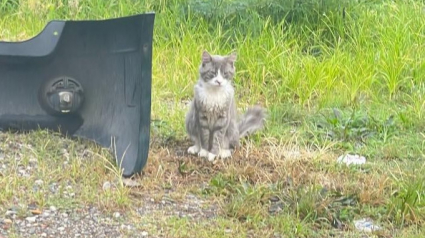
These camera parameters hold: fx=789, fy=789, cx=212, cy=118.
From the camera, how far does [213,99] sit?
A: 5262 mm

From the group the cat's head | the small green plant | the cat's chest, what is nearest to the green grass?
the small green plant

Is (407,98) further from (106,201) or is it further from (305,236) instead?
(106,201)

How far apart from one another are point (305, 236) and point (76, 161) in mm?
1553

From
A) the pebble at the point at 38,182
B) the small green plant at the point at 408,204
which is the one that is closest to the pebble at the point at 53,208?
the pebble at the point at 38,182

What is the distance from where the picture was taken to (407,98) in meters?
6.64

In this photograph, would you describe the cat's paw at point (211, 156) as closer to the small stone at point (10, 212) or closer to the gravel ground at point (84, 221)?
the gravel ground at point (84, 221)

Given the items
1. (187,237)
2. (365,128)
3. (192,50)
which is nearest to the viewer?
(187,237)

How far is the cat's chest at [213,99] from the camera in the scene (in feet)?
17.3

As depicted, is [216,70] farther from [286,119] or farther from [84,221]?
[84,221]

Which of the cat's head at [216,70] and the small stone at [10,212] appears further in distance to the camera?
the cat's head at [216,70]

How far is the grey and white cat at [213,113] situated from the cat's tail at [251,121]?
0.58 feet

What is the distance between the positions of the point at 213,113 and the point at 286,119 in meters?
1.02

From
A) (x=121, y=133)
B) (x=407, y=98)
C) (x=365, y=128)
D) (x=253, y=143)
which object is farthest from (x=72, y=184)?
(x=407, y=98)

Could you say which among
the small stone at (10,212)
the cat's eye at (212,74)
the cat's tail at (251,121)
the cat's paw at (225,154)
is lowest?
the cat's paw at (225,154)
